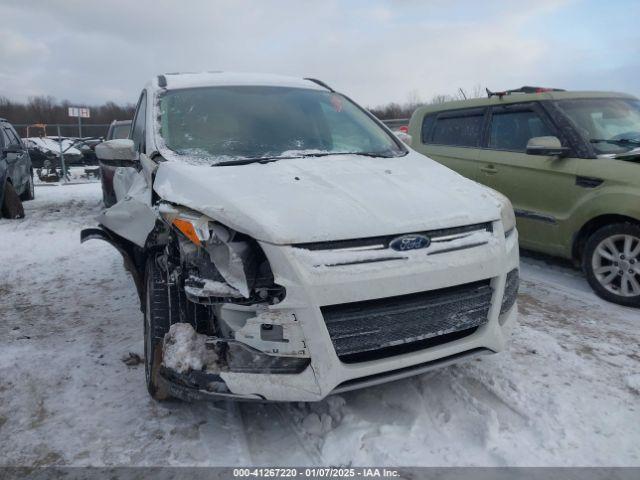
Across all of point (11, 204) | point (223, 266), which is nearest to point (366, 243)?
point (223, 266)

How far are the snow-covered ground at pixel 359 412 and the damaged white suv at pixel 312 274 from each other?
0.30m

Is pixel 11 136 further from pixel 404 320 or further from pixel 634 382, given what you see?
pixel 634 382

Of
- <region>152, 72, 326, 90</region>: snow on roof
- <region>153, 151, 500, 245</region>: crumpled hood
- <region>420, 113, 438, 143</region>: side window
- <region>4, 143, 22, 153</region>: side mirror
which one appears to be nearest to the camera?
<region>153, 151, 500, 245</region>: crumpled hood

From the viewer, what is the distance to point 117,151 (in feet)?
11.3

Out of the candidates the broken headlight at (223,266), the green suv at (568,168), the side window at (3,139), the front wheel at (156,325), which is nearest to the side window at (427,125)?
the green suv at (568,168)

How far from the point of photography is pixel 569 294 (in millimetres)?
4422

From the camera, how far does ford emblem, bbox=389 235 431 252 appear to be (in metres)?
2.31

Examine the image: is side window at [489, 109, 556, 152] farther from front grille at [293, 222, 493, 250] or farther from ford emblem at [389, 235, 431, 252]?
ford emblem at [389, 235, 431, 252]

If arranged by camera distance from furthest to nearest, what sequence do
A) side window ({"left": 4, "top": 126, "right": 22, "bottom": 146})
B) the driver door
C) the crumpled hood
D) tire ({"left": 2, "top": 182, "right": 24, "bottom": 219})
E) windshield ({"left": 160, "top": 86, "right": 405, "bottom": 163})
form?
side window ({"left": 4, "top": 126, "right": 22, "bottom": 146}), tire ({"left": 2, "top": 182, "right": 24, "bottom": 219}), the driver door, windshield ({"left": 160, "top": 86, "right": 405, "bottom": 163}), the crumpled hood

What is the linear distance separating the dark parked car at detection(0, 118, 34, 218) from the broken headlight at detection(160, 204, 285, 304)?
7.66 metres

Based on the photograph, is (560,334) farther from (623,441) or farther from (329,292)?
(329,292)

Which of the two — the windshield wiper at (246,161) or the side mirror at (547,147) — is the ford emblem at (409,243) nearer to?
the windshield wiper at (246,161)

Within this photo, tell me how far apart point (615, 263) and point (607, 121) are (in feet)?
4.97

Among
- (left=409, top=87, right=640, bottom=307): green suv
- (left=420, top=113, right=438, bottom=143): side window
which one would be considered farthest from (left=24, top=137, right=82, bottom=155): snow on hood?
(left=409, top=87, right=640, bottom=307): green suv
